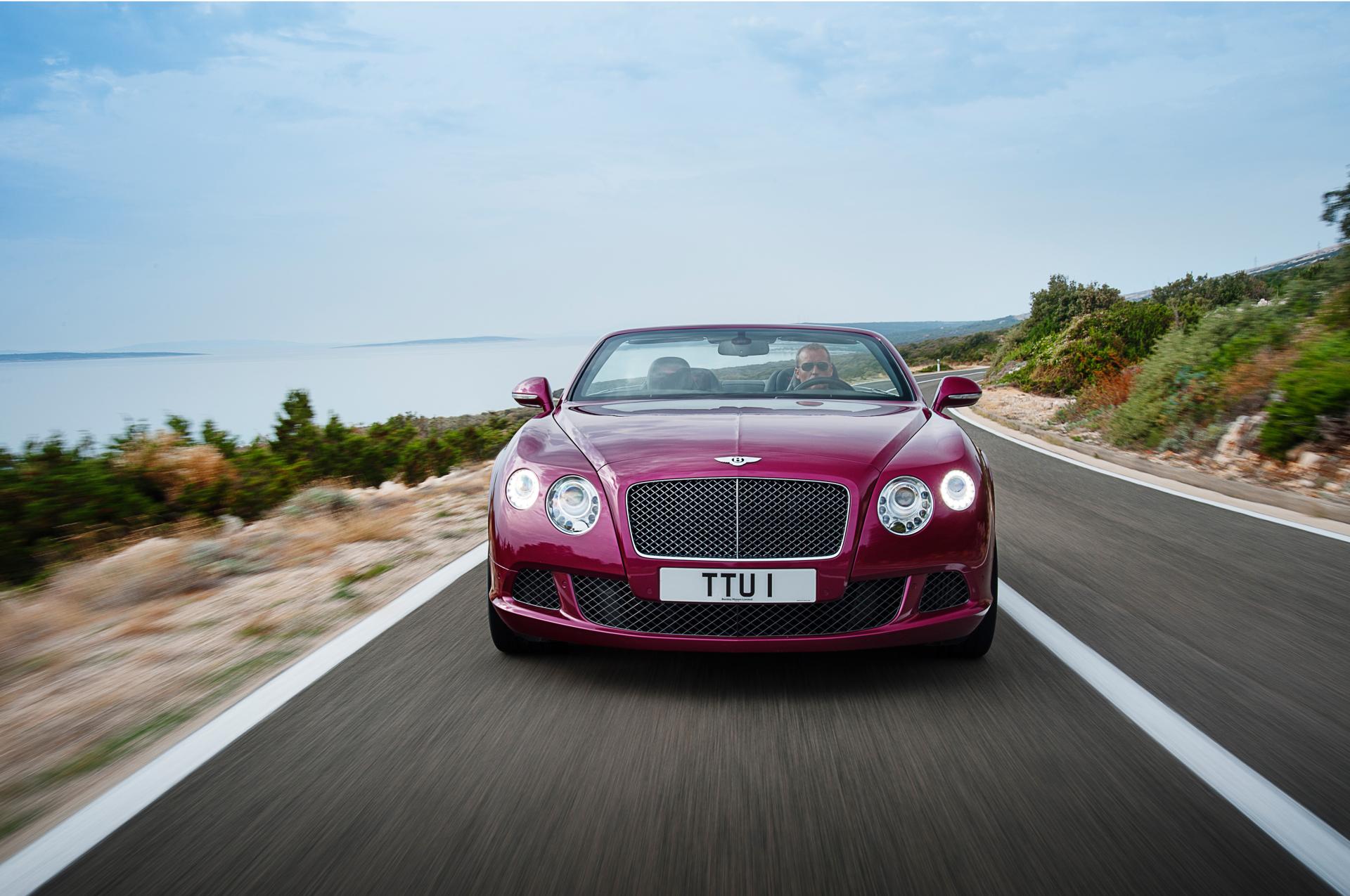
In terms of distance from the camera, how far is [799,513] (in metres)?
3.46

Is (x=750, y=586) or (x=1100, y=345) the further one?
(x=1100, y=345)

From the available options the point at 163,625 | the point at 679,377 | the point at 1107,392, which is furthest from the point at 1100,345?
the point at 163,625

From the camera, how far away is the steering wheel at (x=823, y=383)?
5.24 metres

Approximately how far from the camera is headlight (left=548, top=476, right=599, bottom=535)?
354 cm

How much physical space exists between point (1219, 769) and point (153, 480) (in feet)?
30.0

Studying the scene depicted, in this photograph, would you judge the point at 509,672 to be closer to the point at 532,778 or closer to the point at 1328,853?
the point at 532,778

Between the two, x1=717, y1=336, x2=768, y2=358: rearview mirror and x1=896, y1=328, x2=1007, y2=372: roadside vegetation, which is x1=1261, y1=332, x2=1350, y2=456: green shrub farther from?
x1=896, y1=328, x2=1007, y2=372: roadside vegetation

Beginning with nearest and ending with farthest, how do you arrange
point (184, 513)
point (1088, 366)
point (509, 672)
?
point (509, 672) < point (184, 513) < point (1088, 366)

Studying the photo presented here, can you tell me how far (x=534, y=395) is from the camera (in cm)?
506

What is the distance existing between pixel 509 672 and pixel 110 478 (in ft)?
21.0

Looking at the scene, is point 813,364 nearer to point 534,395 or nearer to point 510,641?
point 534,395

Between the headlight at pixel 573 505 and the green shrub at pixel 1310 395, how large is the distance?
8.98 metres

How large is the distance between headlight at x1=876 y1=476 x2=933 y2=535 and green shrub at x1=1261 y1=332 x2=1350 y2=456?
26.6 feet

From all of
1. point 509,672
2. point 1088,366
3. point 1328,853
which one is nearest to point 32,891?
point 509,672
